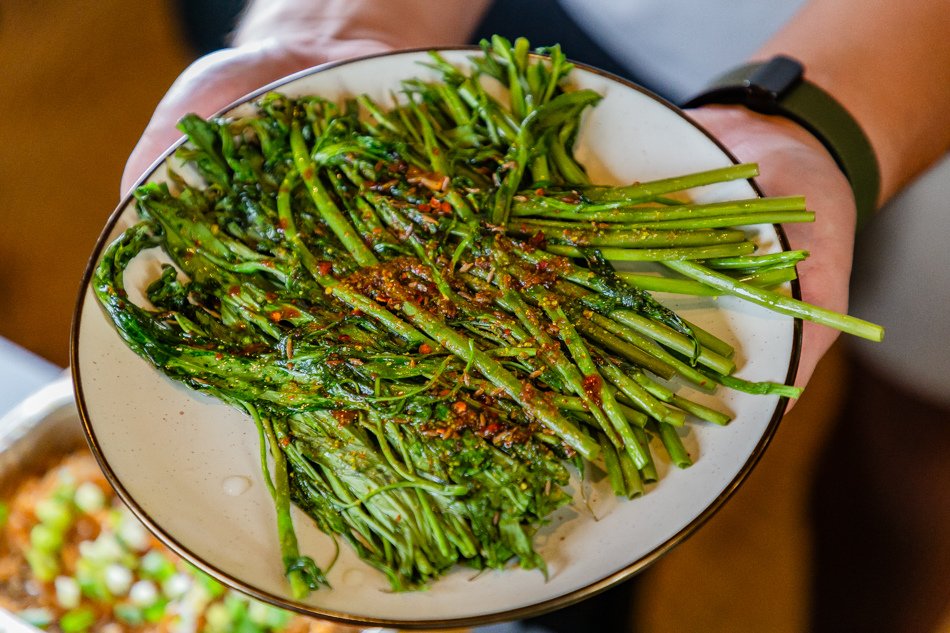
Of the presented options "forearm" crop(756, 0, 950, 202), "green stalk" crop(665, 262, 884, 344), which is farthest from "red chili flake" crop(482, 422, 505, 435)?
"forearm" crop(756, 0, 950, 202)

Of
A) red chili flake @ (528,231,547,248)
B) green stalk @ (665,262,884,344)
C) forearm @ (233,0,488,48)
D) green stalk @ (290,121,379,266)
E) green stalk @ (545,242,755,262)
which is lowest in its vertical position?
green stalk @ (665,262,884,344)

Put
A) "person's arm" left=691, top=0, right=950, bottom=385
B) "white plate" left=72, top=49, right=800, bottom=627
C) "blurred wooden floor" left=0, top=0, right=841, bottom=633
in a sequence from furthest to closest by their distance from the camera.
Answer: "blurred wooden floor" left=0, top=0, right=841, bottom=633 → "person's arm" left=691, top=0, right=950, bottom=385 → "white plate" left=72, top=49, right=800, bottom=627

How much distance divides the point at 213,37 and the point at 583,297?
117 inches

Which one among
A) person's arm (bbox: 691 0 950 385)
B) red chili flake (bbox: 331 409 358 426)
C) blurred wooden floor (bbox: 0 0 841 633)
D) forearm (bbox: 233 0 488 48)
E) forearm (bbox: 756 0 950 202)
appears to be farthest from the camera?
forearm (bbox: 233 0 488 48)

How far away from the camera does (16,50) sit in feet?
14.4

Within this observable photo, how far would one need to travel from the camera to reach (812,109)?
2.30m

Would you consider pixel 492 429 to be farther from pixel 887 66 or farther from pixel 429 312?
pixel 887 66

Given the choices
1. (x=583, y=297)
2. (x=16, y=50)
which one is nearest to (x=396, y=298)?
(x=583, y=297)

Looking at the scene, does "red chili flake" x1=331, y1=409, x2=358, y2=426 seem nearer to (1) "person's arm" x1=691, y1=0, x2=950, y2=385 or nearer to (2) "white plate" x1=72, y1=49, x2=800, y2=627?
(2) "white plate" x1=72, y1=49, x2=800, y2=627

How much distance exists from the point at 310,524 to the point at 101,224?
273 cm

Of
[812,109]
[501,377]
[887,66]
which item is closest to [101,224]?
[501,377]

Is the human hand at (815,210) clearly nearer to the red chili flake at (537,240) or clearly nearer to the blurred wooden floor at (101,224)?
the red chili flake at (537,240)

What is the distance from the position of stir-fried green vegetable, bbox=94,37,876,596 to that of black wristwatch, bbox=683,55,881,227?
25.1 inches

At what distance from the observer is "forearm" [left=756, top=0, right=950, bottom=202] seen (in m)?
2.42
